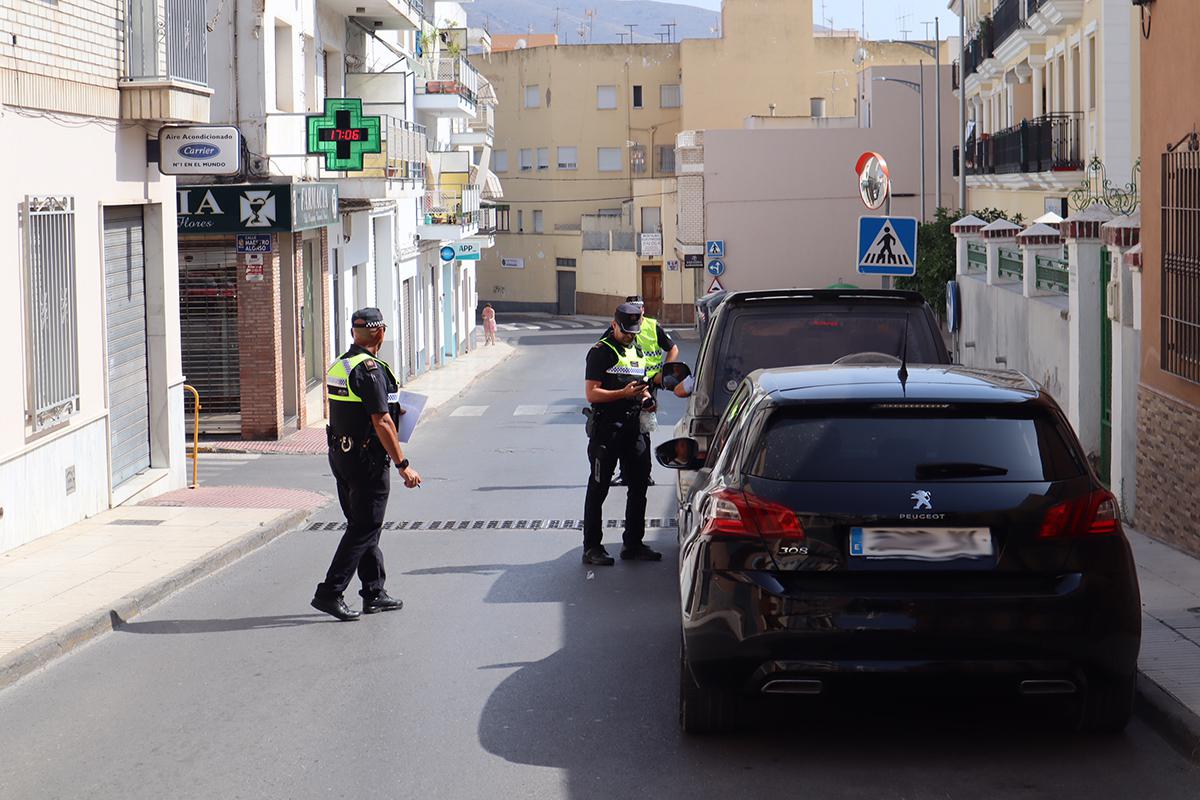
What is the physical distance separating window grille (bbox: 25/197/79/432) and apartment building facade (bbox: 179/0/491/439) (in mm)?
8918

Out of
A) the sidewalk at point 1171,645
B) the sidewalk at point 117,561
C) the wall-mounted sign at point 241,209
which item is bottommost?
the sidewalk at point 117,561

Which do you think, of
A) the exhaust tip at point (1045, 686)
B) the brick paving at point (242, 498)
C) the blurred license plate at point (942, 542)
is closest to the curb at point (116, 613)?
the brick paving at point (242, 498)

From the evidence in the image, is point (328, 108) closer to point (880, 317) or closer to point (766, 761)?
point (880, 317)

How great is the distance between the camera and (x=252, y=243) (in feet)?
81.1

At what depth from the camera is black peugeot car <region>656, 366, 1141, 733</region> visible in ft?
20.8

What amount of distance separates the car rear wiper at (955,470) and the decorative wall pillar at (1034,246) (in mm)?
12890

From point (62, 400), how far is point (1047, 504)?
1032 cm

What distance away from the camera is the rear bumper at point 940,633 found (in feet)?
20.7

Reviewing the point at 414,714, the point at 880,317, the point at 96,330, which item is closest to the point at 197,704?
the point at 414,714

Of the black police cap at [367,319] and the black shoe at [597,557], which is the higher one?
the black police cap at [367,319]

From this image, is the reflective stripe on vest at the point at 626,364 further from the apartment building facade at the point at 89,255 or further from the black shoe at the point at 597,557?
the apartment building facade at the point at 89,255

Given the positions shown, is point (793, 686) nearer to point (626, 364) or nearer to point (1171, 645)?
point (1171, 645)

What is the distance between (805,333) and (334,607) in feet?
12.1

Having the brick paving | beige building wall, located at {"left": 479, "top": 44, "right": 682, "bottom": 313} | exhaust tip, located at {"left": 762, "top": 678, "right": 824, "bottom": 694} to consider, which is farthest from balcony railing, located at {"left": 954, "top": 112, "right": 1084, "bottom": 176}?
beige building wall, located at {"left": 479, "top": 44, "right": 682, "bottom": 313}
